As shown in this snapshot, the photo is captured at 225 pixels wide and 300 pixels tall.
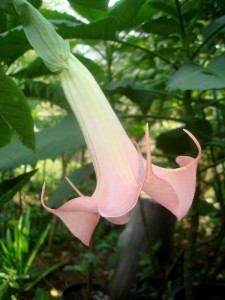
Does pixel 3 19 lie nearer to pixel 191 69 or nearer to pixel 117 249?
pixel 191 69

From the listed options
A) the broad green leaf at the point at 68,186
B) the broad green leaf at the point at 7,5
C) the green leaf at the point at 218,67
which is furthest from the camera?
the broad green leaf at the point at 68,186

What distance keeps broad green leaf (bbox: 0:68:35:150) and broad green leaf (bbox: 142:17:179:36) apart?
0.44 m

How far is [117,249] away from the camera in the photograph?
4.87 ft

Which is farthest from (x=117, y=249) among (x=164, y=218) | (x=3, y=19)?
(x=3, y=19)

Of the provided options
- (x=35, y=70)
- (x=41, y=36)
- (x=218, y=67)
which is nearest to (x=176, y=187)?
(x=41, y=36)

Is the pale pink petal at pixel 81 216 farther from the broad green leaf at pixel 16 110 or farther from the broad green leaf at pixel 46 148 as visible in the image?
the broad green leaf at pixel 46 148

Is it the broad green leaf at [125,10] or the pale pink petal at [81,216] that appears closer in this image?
the pale pink petal at [81,216]

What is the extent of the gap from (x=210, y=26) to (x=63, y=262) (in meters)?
1.27

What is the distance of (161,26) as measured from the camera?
86cm

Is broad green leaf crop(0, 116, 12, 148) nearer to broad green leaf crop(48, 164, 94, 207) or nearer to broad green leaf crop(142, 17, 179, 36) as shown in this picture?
broad green leaf crop(48, 164, 94, 207)

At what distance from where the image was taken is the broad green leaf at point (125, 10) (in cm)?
69

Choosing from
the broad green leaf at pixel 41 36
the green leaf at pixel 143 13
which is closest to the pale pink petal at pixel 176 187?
the broad green leaf at pixel 41 36

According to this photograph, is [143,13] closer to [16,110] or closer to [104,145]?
[16,110]

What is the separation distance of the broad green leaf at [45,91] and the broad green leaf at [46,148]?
199 millimetres
